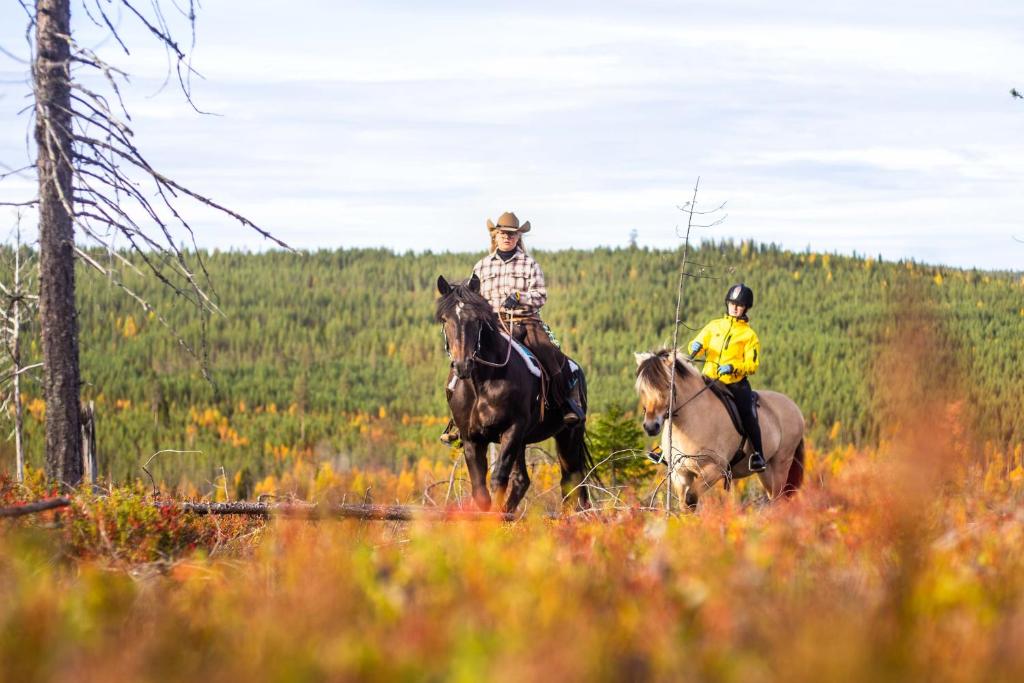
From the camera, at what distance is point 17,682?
3.85m

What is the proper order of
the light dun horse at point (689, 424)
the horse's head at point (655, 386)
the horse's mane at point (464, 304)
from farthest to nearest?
the light dun horse at point (689, 424), the horse's head at point (655, 386), the horse's mane at point (464, 304)

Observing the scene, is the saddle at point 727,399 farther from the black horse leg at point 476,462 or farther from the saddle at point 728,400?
the black horse leg at point 476,462

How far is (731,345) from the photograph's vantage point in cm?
1326

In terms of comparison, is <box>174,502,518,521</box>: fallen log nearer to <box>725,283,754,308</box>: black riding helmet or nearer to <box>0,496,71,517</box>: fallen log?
<box>0,496,71,517</box>: fallen log

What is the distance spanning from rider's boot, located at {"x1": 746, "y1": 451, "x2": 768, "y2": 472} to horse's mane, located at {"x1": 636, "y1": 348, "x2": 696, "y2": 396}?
6.40 feet

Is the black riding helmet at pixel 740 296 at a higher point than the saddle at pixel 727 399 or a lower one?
higher

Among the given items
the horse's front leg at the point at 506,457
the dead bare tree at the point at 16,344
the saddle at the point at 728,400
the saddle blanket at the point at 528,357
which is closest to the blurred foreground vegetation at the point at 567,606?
the horse's front leg at the point at 506,457

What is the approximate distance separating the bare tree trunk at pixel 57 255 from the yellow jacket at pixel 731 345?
25.1 feet

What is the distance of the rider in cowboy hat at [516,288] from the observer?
12.9 metres

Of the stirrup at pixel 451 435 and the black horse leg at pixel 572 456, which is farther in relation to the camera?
the black horse leg at pixel 572 456

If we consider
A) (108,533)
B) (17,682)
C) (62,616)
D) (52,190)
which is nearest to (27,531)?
(108,533)

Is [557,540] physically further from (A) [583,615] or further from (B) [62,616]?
(B) [62,616]

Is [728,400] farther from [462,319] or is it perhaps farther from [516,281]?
[462,319]

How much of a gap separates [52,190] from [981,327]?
530 ft
